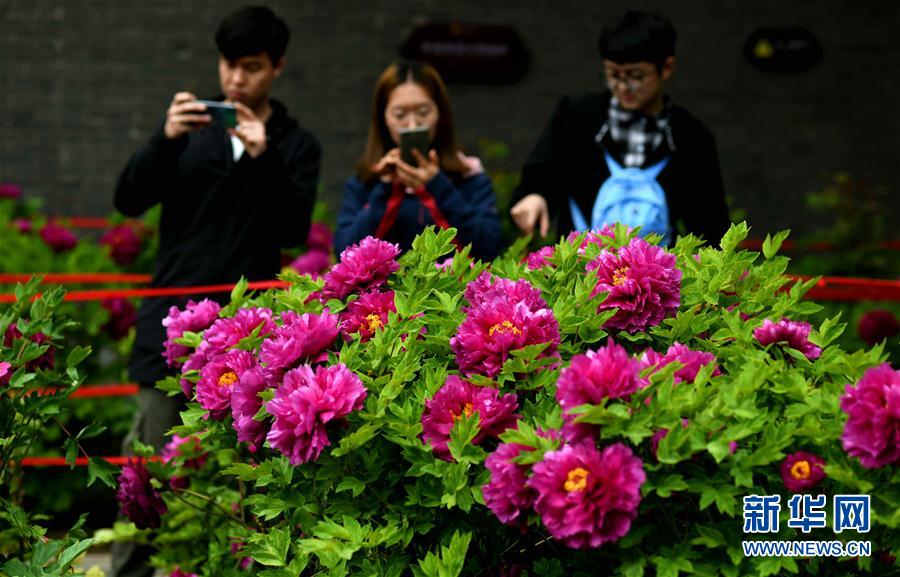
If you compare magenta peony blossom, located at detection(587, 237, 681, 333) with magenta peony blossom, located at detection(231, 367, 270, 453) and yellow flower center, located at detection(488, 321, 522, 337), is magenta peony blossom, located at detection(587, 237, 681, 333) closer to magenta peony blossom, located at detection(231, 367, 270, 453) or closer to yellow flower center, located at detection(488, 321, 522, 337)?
yellow flower center, located at detection(488, 321, 522, 337)

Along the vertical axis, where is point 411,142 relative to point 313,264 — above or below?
above

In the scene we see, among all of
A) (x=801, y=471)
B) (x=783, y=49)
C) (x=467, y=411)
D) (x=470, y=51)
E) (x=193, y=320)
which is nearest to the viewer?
(x=801, y=471)

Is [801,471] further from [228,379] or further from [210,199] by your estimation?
[210,199]

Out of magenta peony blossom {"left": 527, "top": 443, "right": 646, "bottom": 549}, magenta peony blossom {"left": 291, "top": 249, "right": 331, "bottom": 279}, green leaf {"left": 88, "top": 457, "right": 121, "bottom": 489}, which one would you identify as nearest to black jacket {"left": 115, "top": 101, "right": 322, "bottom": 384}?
magenta peony blossom {"left": 291, "top": 249, "right": 331, "bottom": 279}

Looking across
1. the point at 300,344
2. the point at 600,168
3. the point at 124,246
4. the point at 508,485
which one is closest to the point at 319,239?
the point at 124,246

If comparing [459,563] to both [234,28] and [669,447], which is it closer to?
[669,447]

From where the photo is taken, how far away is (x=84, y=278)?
17.3 ft

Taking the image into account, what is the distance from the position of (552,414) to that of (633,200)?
192 centimetres

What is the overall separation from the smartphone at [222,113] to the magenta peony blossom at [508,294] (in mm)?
1756

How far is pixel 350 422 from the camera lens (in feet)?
6.67

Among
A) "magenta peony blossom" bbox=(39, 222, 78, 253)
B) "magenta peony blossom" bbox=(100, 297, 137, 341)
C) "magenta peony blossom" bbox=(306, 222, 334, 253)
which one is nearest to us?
"magenta peony blossom" bbox=(100, 297, 137, 341)

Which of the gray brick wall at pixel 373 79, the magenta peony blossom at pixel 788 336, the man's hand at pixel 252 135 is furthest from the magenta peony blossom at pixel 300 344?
the gray brick wall at pixel 373 79

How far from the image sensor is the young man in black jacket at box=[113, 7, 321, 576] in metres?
3.73

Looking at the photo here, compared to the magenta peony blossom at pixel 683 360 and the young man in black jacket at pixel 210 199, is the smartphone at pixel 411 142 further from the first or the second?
the magenta peony blossom at pixel 683 360
